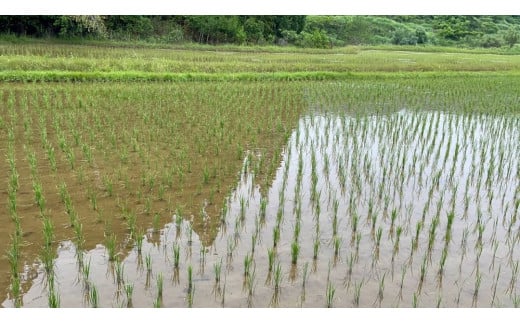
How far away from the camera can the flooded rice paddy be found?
3.00 meters

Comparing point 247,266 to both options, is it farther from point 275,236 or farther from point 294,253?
point 275,236

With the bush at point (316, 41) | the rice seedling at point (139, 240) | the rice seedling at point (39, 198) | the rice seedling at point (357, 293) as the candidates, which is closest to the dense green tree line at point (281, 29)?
the bush at point (316, 41)

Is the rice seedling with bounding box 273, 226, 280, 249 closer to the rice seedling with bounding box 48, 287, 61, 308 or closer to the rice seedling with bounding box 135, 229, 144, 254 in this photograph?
the rice seedling with bounding box 135, 229, 144, 254

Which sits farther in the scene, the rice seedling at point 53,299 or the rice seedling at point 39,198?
the rice seedling at point 39,198

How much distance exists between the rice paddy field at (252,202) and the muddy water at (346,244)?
1cm

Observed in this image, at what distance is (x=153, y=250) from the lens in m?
3.47

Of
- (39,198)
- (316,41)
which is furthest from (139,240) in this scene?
(316,41)

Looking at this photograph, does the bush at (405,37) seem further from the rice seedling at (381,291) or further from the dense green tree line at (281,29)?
the rice seedling at (381,291)

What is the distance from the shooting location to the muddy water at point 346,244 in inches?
116

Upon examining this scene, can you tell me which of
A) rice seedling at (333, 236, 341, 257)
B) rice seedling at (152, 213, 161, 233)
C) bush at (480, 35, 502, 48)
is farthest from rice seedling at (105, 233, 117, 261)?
bush at (480, 35, 502, 48)

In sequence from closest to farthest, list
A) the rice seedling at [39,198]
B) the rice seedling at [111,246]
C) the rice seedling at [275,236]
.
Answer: the rice seedling at [111,246], the rice seedling at [275,236], the rice seedling at [39,198]

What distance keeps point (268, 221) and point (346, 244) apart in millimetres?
743

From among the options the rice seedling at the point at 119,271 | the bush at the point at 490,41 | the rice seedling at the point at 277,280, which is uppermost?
the bush at the point at 490,41

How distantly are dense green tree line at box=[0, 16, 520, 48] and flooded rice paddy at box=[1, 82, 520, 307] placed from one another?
546 inches
